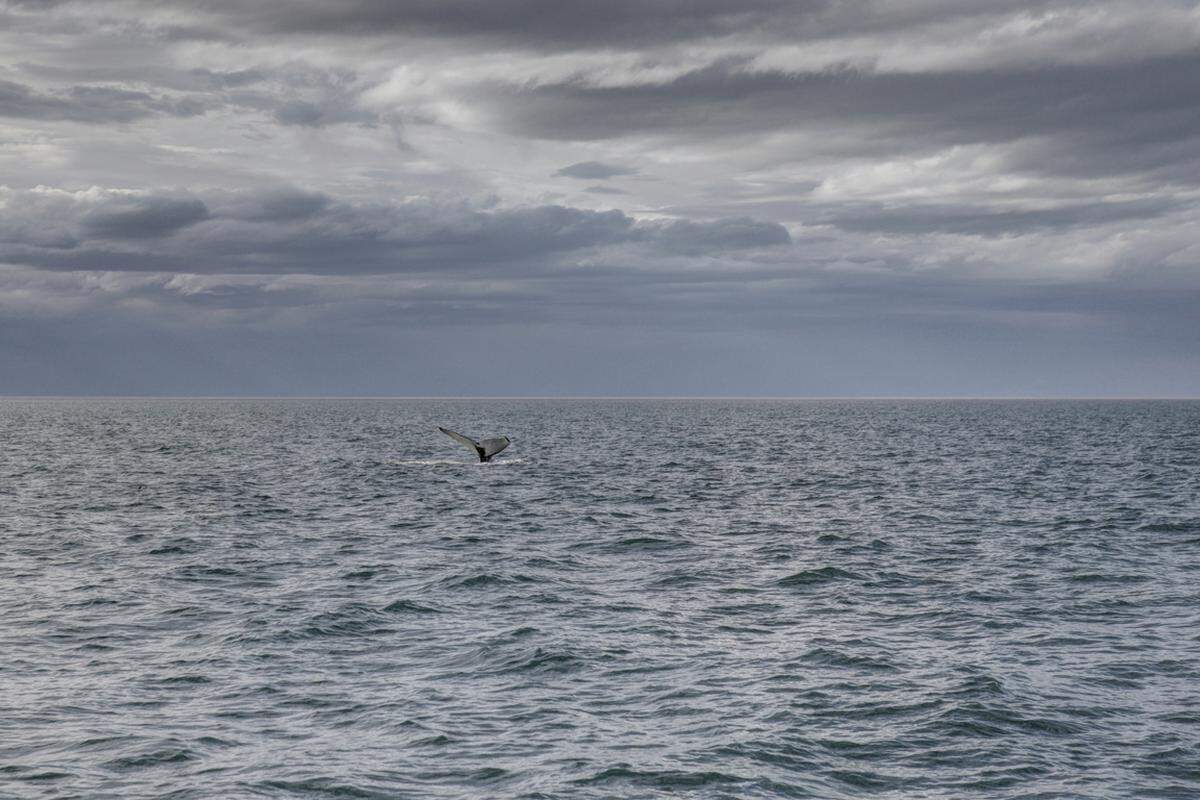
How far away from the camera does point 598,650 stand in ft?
82.3

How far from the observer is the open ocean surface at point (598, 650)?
1753 cm

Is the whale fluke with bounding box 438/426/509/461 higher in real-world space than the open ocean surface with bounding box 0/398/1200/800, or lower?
higher

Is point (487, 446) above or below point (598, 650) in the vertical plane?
above

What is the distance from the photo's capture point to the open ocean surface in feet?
57.5

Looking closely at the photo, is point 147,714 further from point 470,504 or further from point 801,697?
point 470,504

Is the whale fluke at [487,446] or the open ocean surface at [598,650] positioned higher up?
Answer: the whale fluke at [487,446]

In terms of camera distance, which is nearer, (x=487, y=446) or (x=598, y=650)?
(x=598, y=650)

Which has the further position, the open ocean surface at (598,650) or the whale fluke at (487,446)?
the whale fluke at (487,446)

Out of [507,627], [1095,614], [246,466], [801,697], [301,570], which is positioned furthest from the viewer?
[246,466]

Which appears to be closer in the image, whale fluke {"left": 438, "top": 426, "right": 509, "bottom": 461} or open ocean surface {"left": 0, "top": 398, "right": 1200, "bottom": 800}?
open ocean surface {"left": 0, "top": 398, "right": 1200, "bottom": 800}

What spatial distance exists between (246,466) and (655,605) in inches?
2468

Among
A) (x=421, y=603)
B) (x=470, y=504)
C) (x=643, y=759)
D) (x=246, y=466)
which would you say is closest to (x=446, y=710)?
(x=643, y=759)

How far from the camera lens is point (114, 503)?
5688 cm

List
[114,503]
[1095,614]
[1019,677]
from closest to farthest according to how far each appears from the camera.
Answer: [1019,677] → [1095,614] → [114,503]
